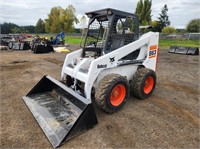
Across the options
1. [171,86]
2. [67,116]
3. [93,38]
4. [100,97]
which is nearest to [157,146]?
[100,97]

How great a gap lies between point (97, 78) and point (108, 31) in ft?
3.62

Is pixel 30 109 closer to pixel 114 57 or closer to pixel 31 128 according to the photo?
pixel 31 128

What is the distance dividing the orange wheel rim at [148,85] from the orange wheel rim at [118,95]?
38.3 inches

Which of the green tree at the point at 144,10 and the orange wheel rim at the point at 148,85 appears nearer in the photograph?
the orange wheel rim at the point at 148,85

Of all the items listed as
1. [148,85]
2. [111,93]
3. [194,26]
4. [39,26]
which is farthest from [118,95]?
[39,26]

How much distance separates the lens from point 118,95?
385 centimetres

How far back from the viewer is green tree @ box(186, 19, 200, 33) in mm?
37831

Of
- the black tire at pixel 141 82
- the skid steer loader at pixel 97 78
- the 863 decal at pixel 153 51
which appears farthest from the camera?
the 863 decal at pixel 153 51

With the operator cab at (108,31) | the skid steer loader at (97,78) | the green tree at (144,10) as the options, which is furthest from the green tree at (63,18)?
the skid steer loader at (97,78)

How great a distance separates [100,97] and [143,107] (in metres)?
1.25

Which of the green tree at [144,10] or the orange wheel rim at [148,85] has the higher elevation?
the green tree at [144,10]

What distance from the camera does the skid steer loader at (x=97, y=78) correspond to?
3.09 metres

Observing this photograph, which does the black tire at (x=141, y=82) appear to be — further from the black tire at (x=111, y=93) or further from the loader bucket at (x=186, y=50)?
the loader bucket at (x=186, y=50)

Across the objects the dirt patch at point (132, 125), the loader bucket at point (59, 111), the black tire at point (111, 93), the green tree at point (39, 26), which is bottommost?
the dirt patch at point (132, 125)
